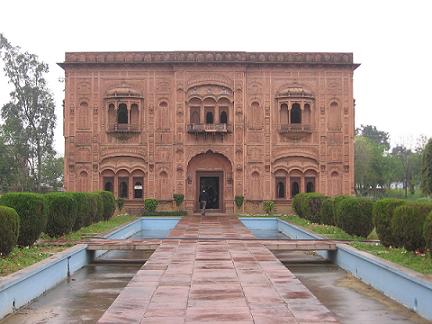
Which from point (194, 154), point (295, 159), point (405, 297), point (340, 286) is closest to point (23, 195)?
point (340, 286)

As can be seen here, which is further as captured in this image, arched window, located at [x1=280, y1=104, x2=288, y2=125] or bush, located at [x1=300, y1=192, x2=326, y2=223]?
arched window, located at [x1=280, y1=104, x2=288, y2=125]

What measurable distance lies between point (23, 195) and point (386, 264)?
797 centimetres

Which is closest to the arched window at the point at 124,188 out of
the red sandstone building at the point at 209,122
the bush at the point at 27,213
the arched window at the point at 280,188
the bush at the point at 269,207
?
the red sandstone building at the point at 209,122

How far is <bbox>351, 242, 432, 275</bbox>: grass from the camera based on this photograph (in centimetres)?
1004

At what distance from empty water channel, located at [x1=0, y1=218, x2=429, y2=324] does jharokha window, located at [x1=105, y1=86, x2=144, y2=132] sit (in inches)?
559

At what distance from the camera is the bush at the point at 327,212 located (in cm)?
1954

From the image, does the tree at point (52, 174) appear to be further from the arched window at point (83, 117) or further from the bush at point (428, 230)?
the bush at point (428, 230)

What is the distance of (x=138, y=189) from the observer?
30266 millimetres

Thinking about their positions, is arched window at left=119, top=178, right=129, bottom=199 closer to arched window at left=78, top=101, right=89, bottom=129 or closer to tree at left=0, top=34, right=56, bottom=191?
arched window at left=78, top=101, right=89, bottom=129

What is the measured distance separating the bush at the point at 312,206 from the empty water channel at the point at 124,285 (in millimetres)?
5955

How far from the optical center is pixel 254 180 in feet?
98.3

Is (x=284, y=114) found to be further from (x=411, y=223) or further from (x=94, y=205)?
(x=411, y=223)

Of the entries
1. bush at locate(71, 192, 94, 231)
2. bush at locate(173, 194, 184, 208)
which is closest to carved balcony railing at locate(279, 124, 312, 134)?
bush at locate(173, 194, 184, 208)

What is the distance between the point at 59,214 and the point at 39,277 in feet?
20.5
